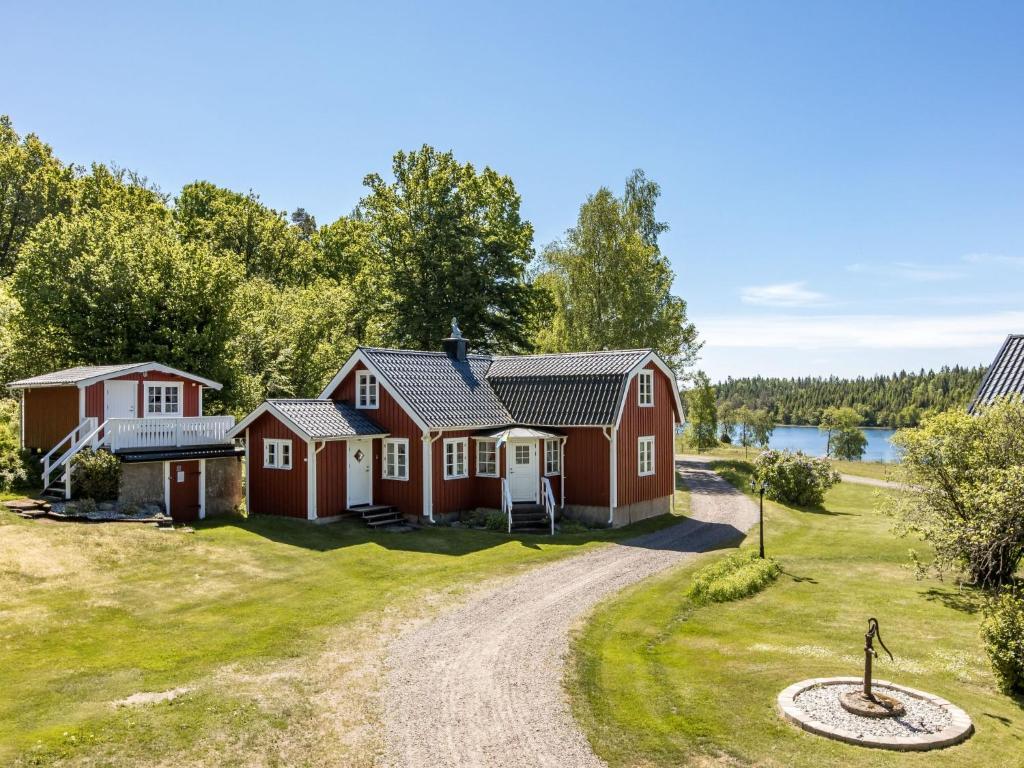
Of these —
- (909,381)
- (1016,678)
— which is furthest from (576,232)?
(909,381)

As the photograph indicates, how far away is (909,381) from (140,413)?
170 meters

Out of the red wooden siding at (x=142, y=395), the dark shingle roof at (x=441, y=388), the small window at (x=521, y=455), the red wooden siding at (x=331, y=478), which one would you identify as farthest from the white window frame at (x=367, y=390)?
the red wooden siding at (x=142, y=395)

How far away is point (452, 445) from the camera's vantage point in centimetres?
2425

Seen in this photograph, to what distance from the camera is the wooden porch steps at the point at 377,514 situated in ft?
75.7

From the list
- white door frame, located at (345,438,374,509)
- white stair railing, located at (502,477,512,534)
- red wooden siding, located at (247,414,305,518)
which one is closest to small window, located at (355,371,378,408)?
white door frame, located at (345,438,374,509)

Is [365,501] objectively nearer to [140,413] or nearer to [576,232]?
[140,413]

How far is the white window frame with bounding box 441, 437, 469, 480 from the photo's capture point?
24016 millimetres

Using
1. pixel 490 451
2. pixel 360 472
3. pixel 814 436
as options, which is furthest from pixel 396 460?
pixel 814 436

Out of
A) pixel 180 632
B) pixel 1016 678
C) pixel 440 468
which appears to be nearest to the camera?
pixel 1016 678

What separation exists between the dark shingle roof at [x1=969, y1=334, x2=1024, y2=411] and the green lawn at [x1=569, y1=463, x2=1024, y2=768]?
5773mm

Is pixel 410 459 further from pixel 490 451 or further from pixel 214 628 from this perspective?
pixel 214 628

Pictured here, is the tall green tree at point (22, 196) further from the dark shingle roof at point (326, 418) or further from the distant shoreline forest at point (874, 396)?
the distant shoreline forest at point (874, 396)

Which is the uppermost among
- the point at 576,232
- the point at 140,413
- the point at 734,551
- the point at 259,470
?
the point at 576,232

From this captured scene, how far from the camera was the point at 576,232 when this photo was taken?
4412 centimetres
